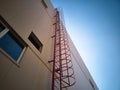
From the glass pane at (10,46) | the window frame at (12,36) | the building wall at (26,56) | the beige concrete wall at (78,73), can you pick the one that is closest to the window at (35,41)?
the building wall at (26,56)

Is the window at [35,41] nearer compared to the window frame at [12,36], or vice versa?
the window frame at [12,36]

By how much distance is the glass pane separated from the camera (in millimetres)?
3253

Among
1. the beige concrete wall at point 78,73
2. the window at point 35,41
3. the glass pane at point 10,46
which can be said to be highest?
the glass pane at point 10,46

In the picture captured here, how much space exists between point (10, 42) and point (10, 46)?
0.15 m

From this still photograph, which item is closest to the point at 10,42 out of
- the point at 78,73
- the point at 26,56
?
the point at 26,56

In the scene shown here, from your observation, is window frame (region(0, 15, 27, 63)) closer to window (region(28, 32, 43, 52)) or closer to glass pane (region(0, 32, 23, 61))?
glass pane (region(0, 32, 23, 61))

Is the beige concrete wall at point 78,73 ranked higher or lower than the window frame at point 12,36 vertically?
lower

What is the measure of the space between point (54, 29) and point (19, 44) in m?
3.18

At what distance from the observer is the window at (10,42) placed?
3.28 m

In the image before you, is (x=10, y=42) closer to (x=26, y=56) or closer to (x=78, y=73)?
(x=26, y=56)

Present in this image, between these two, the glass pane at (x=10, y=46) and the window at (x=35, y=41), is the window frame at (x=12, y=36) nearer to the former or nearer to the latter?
the glass pane at (x=10, y=46)

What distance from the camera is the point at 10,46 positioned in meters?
3.46

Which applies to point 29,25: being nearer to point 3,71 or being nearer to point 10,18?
point 10,18

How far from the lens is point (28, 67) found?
374 cm
